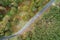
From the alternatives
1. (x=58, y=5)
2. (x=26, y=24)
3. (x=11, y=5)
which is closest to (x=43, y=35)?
→ (x=26, y=24)

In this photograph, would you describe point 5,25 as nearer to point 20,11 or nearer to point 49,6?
point 20,11

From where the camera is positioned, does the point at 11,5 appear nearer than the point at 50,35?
No

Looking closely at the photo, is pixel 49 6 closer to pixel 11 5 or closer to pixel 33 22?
pixel 33 22

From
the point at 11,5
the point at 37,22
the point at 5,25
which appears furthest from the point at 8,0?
the point at 37,22

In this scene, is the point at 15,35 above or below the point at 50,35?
above

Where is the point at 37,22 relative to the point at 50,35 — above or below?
above

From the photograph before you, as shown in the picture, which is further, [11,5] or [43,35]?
[11,5]

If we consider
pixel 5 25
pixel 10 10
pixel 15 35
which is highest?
pixel 10 10

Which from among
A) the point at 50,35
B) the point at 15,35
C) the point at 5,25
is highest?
the point at 5,25
